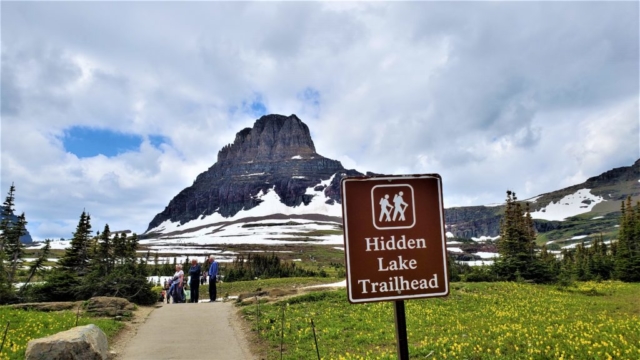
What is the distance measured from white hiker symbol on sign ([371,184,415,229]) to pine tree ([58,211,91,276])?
38.2 meters

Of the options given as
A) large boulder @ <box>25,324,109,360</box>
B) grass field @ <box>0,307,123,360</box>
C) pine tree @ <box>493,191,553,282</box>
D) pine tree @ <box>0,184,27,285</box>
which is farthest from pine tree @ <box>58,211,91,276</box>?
pine tree @ <box>493,191,553,282</box>

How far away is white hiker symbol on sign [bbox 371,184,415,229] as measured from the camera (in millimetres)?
4578

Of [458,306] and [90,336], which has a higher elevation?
[90,336]

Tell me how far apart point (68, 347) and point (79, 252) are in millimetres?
31606

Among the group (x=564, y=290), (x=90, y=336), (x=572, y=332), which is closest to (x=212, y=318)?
(x=90, y=336)

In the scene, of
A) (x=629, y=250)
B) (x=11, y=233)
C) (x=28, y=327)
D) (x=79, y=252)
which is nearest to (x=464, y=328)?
(x=28, y=327)

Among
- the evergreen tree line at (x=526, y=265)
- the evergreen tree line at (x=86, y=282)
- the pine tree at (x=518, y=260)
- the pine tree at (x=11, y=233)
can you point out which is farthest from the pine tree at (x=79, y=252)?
the pine tree at (x=518, y=260)

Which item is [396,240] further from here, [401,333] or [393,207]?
[401,333]

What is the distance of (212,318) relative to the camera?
20.0 meters

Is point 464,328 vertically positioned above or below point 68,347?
below

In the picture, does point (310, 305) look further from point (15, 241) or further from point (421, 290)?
point (15, 241)

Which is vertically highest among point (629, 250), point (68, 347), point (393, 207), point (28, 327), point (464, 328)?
point (393, 207)

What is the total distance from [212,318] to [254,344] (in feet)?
19.2

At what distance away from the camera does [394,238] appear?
459 centimetres
